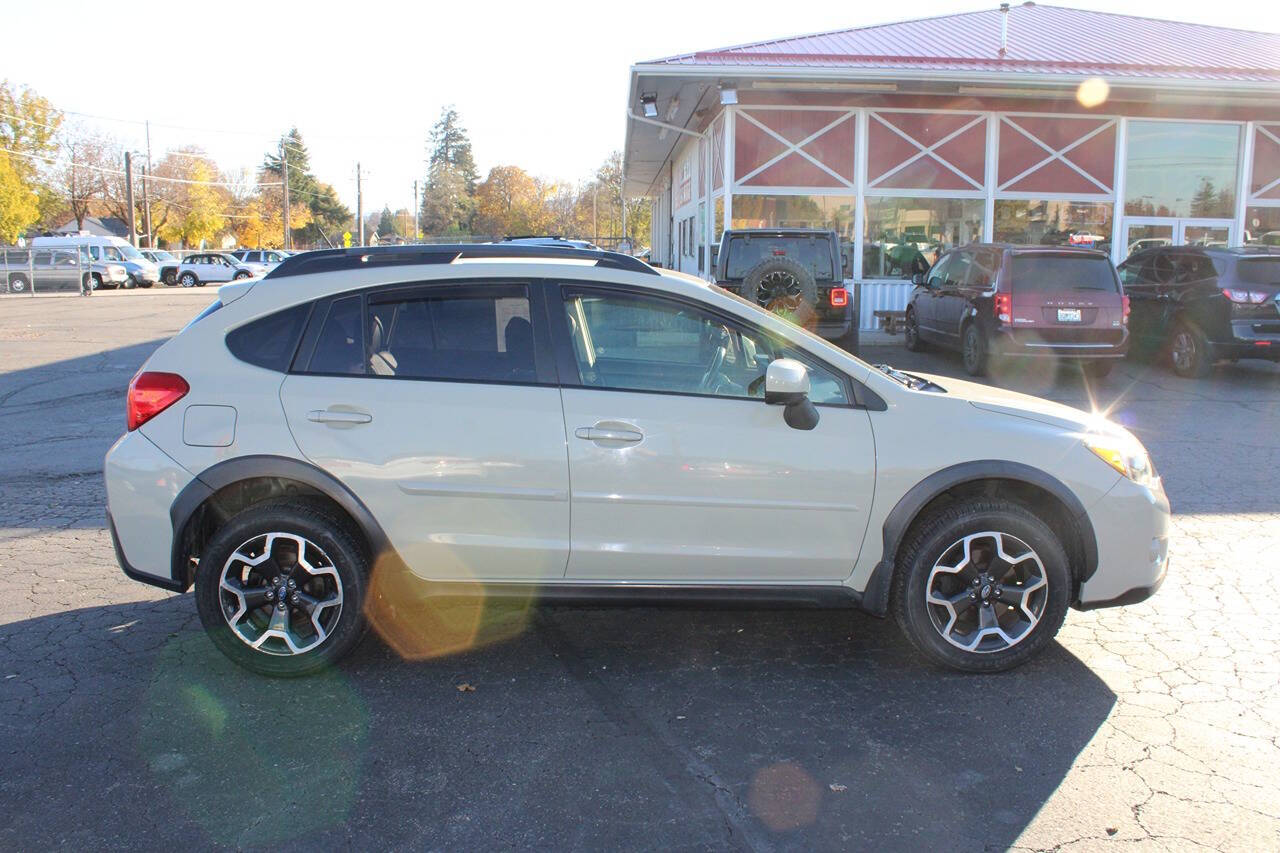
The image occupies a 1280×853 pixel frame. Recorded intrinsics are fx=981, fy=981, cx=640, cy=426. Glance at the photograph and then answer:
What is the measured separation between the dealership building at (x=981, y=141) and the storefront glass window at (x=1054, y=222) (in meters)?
0.03

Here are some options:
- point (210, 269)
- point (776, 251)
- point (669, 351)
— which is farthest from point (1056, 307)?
point (210, 269)

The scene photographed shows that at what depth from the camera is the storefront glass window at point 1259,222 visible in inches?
748

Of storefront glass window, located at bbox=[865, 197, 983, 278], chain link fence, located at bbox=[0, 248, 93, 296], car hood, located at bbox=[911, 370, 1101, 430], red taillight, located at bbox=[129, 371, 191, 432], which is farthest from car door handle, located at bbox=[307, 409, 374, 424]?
chain link fence, located at bbox=[0, 248, 93, 296]

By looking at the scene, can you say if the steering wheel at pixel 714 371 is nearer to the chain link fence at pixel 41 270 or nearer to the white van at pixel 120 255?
the chain link fence at pixel 41 270

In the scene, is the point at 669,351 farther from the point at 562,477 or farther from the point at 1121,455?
the point at 1121,455

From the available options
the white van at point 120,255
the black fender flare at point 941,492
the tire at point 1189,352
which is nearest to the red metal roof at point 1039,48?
the tire at point 1189,352

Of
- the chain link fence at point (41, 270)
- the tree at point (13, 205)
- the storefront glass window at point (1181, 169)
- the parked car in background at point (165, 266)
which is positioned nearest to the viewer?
the storefront glass window at point (1181, 169)

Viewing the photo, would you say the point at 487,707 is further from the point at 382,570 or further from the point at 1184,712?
the point at 1184,712

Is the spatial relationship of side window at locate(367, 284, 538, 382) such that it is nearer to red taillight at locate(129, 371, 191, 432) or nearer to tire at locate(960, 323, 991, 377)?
red taillight at locate(129, 371, 191, 432)

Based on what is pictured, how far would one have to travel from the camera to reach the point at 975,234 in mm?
18250

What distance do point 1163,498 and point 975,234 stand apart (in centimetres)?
1519

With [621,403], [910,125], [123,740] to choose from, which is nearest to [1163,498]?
[621,403]

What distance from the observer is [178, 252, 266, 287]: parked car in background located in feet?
152

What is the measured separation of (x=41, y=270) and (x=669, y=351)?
41.4 m
